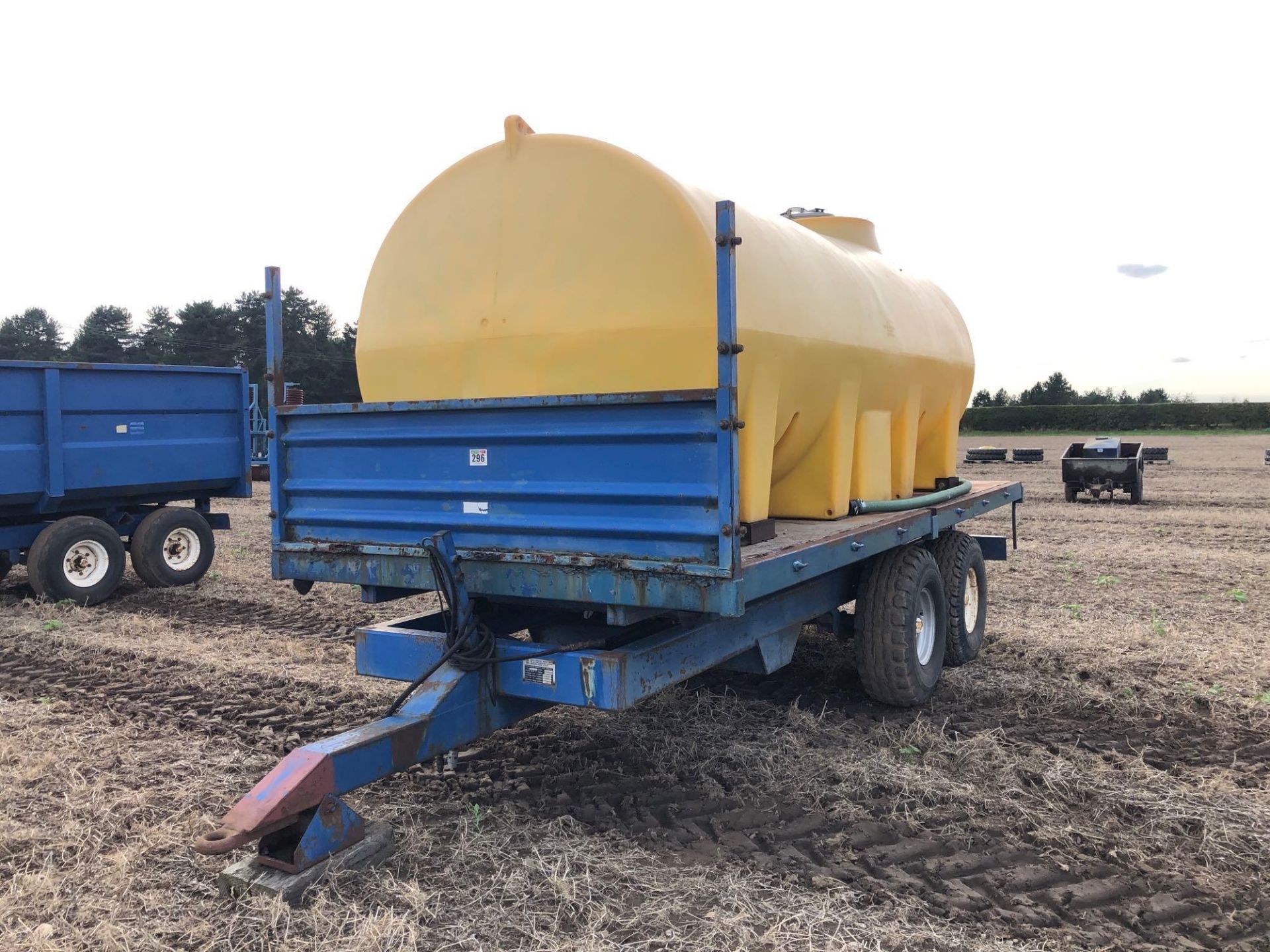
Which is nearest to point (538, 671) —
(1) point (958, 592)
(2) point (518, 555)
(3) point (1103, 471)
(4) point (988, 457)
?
(2) point (518, 555)

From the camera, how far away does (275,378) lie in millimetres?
4414

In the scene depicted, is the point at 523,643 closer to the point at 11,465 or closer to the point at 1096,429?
the point at 11,465

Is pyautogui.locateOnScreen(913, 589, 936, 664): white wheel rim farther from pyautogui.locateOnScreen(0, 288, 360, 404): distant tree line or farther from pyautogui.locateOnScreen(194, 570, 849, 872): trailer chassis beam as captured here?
pyautogui.locateOnScreen(0, 288, 360, 404): distant tree line

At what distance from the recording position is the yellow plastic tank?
4.19 metres

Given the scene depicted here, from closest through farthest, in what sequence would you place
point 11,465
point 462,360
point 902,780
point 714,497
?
point 714,497, point 902,780, point 462,360, point 11,465

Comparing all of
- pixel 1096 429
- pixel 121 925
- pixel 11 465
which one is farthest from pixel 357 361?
pixel 1096 429

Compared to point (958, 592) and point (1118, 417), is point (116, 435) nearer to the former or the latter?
point (958, 592)

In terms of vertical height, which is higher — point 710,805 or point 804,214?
point 804,214

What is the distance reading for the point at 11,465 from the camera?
27.8 feet

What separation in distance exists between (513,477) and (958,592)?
346cm

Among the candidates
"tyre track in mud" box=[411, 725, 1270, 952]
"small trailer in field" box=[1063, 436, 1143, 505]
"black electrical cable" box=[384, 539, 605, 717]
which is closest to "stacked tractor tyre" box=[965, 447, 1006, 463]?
"small trailer in field" box=[1063, 436, 1143, 505]

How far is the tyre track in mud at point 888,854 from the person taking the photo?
10.4 ft

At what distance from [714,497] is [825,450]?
6.65ft

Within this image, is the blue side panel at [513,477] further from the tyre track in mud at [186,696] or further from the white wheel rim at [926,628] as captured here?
the white wheel rim at [926,628]
